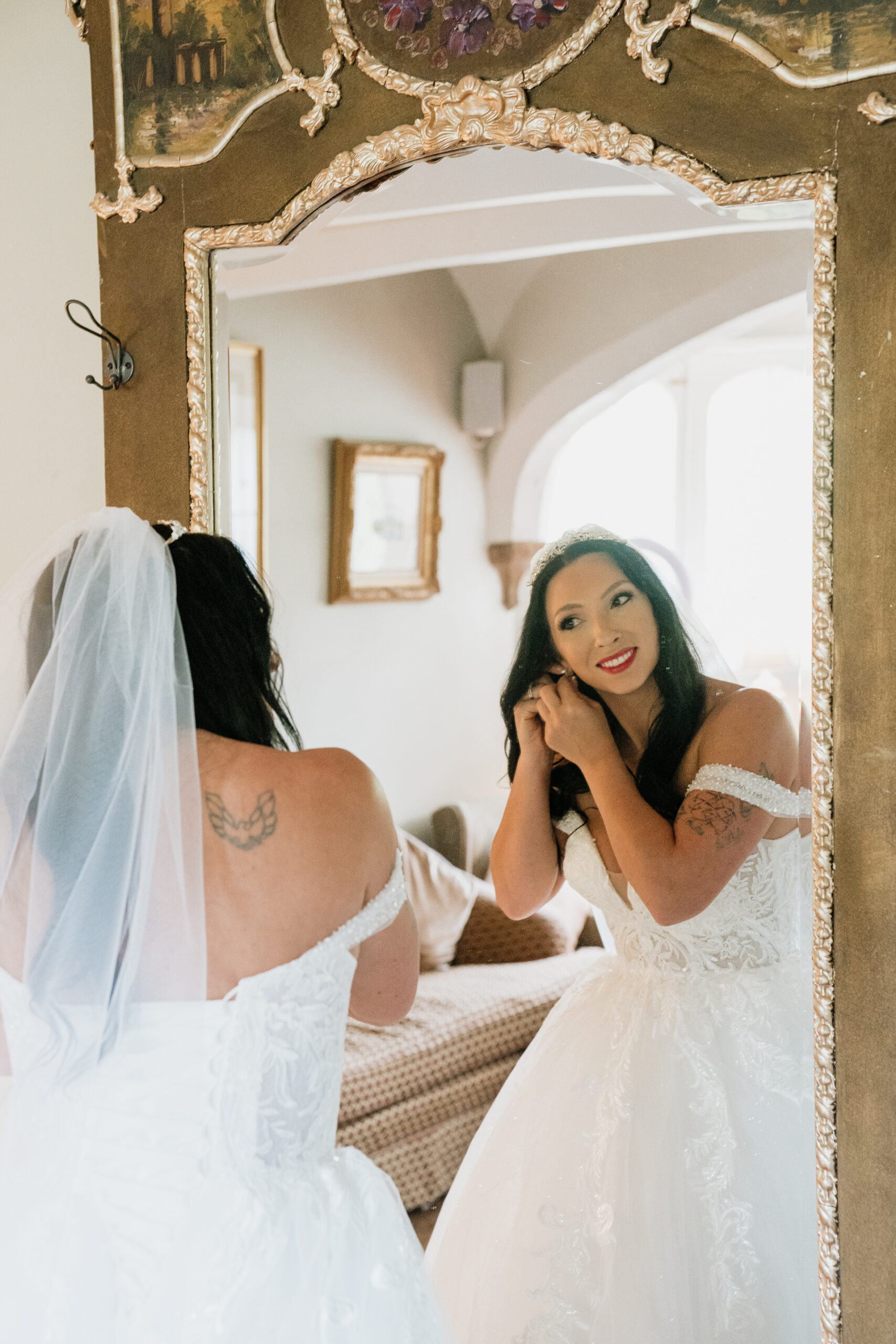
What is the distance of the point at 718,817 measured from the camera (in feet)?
5.08

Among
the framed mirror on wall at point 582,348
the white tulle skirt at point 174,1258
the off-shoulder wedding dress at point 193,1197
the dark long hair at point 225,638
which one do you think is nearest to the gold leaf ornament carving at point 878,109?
the framed mirror on wall at point 582,348

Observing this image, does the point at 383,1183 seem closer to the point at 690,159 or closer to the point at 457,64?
the point at 690,159

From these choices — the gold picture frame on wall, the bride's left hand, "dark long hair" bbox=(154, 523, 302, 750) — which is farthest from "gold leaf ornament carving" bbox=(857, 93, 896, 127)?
"dark long hair" bbox=(154, 523, 302, 750)

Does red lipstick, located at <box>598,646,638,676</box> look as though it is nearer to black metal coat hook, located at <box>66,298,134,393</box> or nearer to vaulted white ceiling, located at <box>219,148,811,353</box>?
vaulted white ceiling, located at <box>219,148,811,353</box>

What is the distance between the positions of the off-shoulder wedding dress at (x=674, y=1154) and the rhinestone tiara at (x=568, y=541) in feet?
1.23


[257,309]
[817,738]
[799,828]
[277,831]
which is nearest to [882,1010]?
[799,828]

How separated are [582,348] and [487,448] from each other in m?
0.20

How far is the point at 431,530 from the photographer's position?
175 centimetres

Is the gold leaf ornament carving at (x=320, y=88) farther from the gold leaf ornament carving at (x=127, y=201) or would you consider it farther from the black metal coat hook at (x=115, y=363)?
the black metal coat hook at (x=115, y=363)

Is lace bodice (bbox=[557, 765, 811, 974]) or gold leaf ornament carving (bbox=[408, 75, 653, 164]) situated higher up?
gold leaf ornament carving (bbox=[408, 75, 653, 164])

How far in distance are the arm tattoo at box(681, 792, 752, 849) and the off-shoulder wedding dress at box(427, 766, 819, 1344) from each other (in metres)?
0.02

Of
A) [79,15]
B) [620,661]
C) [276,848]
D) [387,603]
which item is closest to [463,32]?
[79,15]

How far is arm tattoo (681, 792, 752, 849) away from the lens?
1.54m

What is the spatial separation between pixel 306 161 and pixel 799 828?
1.29 meters
